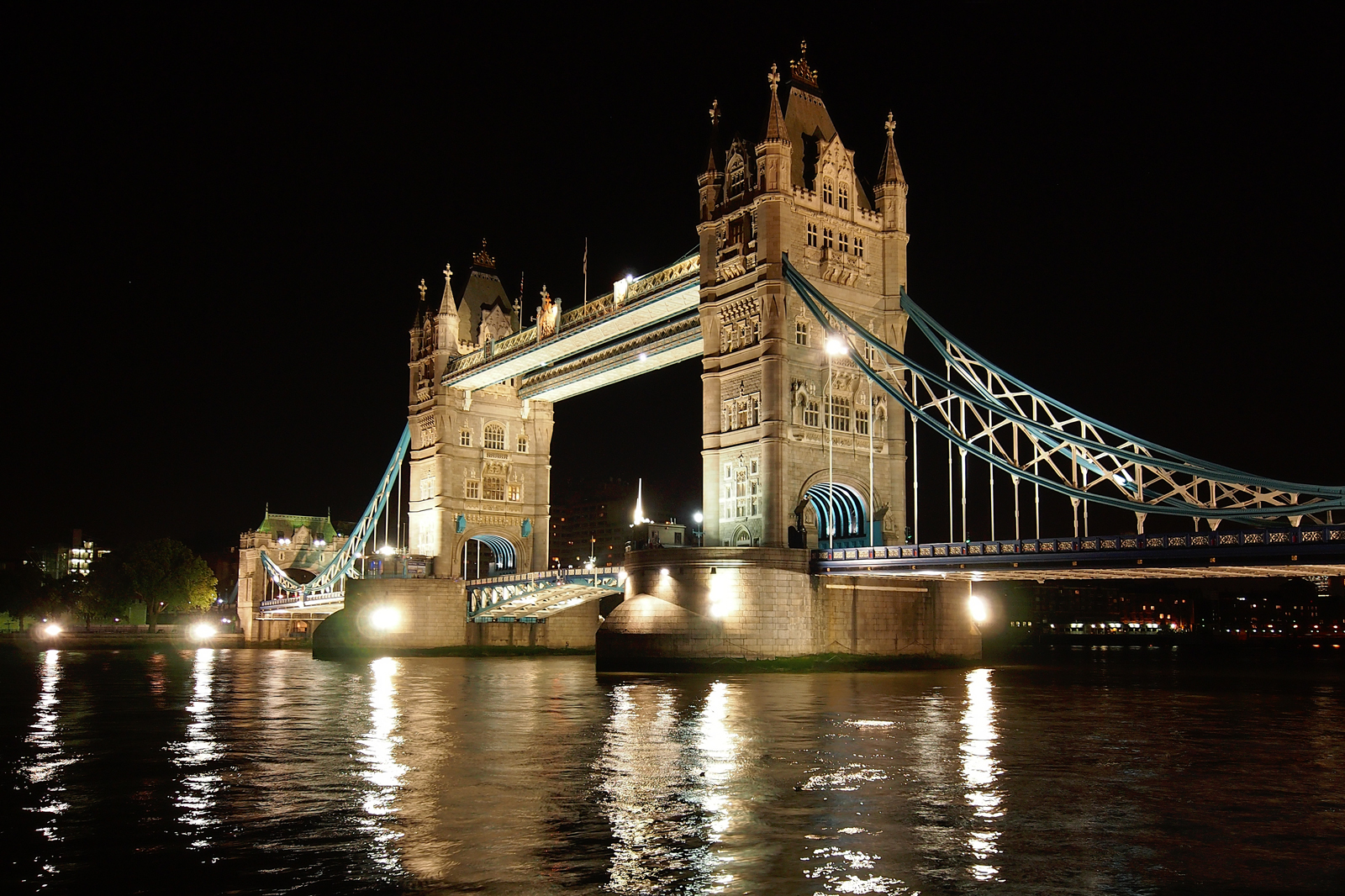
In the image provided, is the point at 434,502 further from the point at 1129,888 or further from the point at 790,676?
the point at 1129,888

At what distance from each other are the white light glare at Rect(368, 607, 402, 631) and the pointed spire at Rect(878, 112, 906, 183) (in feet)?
119

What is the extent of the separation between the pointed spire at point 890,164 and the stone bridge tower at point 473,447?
3002cm

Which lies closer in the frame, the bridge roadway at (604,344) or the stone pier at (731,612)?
the stone pier at (731,612)

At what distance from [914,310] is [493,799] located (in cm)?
3882

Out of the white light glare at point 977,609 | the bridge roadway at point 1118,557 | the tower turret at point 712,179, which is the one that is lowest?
the white light glare at point 977,609

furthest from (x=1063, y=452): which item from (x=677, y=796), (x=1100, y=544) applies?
(x=677, y=796)

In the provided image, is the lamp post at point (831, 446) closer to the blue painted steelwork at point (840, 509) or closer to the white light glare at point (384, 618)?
the blue painted steelwork at point (840, 509)

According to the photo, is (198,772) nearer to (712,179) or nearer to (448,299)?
(712,179)

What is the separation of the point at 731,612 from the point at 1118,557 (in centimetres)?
1411

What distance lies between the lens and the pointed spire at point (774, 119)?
159 feet

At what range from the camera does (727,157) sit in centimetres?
5088

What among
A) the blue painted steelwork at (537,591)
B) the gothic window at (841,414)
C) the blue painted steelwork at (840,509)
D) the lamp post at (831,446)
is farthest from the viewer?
the blue painted steelwork at (537,591)

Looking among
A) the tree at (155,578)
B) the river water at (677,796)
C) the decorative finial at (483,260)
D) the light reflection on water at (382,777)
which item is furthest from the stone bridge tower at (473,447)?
the tree at (155,578)

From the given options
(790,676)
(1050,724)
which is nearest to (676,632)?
(790,676)
